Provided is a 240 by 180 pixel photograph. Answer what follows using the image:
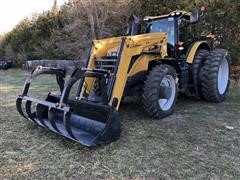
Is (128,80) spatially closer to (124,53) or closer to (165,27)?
(124,53)

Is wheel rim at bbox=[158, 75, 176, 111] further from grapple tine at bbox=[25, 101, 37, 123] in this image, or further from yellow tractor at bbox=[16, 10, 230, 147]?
grapple tine at bbox=[25, 101, 37, 123]

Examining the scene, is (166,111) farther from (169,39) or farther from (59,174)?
(59,174)

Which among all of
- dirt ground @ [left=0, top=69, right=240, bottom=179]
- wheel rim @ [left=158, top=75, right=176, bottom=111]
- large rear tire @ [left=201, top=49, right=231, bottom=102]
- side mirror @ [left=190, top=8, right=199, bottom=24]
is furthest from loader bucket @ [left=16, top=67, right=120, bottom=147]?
large rear tire @ [left=201, top=49, right=231, bottom=102]

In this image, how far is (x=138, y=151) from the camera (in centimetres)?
375

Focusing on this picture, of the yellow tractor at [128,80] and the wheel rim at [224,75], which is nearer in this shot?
the yellow tractor at [128,80]

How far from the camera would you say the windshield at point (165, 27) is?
19.6ft

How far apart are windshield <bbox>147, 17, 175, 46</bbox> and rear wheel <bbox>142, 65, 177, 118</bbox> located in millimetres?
980

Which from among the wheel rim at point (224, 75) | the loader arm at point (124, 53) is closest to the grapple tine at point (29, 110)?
the loader arm at point (124, 53)

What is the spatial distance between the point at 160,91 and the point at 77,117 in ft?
4.76

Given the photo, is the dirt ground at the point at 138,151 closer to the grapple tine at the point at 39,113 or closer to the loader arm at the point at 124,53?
the grapple tine at the point at 39,113

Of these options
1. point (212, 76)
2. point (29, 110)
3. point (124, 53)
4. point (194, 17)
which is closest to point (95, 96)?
point (124, 53)

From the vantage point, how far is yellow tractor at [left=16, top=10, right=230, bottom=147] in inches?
156

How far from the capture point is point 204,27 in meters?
10.0

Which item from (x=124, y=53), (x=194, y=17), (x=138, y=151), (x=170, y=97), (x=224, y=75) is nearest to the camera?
(x=138, y=151)
